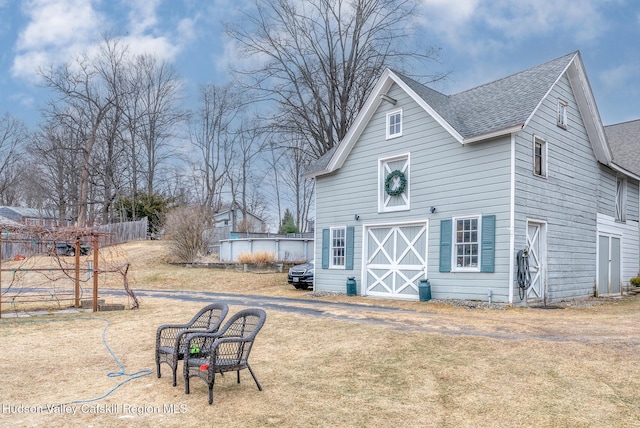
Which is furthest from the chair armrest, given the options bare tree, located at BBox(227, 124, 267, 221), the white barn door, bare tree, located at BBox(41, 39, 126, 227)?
bare tree, located at BBox(227, 124, 267, 221)

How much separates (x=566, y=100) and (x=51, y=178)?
41.5 metres

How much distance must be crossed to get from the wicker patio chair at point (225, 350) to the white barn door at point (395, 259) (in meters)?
9.28

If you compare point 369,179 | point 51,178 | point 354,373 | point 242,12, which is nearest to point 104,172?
point 51,178

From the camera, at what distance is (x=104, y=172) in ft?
128

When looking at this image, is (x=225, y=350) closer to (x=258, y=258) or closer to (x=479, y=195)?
(x=479, y=195)

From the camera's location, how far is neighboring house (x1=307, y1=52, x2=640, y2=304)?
12.6 m

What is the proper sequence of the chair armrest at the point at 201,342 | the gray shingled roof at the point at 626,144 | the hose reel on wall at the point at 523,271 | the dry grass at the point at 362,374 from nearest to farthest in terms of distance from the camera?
the dry grass at the point at 362,374 → the chair armrest at the point at 201,342 → the hose reel on wall at the point at 523,271 → the gray shingled roof at the point at 626,144

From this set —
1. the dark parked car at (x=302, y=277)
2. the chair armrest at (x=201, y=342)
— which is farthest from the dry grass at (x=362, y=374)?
the dark parked car at (x=302, y=277)

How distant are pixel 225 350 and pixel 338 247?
Result: 11.5 m

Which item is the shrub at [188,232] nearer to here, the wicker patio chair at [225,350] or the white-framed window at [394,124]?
the white-framed window at [394,124]

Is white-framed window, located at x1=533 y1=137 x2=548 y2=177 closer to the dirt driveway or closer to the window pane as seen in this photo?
the dirt driveway

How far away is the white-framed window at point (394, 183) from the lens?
14789 mm

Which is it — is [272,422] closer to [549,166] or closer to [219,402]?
[219,402]

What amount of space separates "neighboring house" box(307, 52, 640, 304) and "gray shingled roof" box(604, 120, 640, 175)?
8.64 ft
